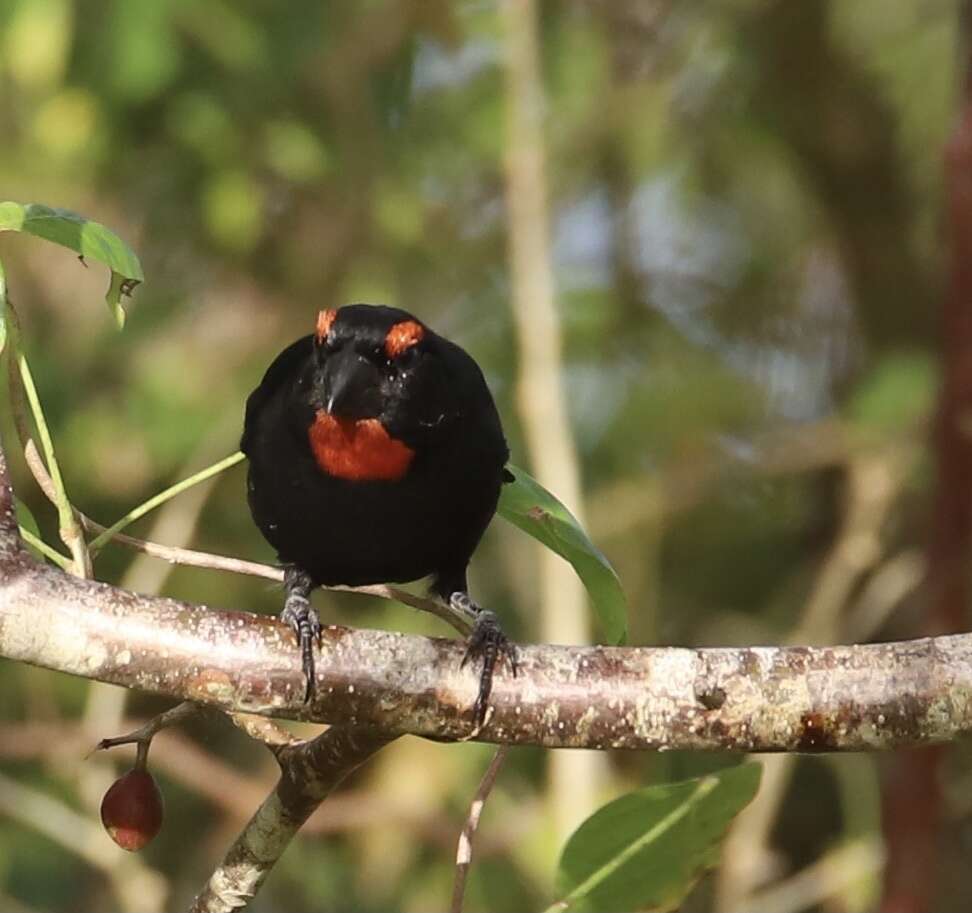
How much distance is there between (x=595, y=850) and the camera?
6.88 feet

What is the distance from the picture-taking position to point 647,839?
2.10 meters

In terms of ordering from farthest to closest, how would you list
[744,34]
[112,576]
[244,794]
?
[744,34]
[112,576]
[244,794]

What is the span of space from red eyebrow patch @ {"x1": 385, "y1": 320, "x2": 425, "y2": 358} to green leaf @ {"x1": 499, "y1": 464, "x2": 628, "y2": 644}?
41cm

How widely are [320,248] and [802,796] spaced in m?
2.25

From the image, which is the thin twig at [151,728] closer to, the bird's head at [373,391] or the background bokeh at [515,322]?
the bird's head at [373,391]

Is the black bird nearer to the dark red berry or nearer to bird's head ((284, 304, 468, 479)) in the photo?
bird's head ((284, 304, 468, 479))

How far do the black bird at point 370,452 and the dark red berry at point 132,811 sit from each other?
52 cm

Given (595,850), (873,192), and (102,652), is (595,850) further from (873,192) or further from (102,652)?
(873,192)

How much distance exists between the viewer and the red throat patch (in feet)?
8.89

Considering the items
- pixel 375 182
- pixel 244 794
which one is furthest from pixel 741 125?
pixel 244 794

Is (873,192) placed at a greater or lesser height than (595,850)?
greater

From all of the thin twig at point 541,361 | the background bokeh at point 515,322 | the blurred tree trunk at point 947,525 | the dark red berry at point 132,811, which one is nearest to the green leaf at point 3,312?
the dark red berry at point 132,811

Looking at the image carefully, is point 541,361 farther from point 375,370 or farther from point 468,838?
point 468,838

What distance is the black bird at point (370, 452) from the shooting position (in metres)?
2.66
